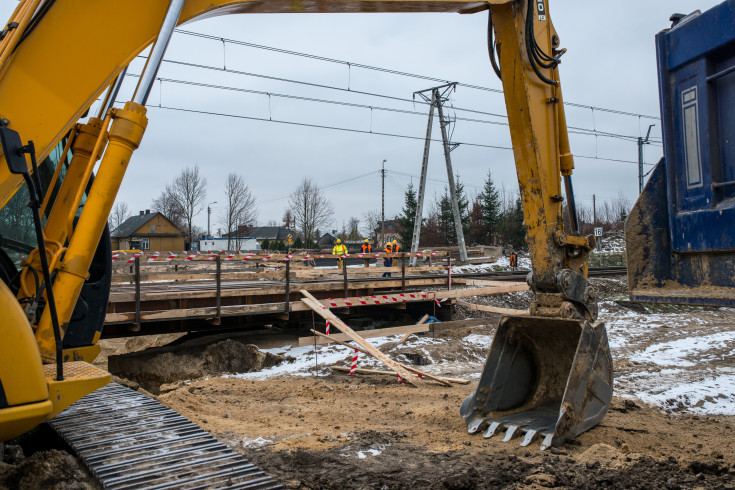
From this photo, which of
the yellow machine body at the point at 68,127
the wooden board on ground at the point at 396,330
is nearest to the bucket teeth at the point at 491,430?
the yellow machine body at the point at 68,127

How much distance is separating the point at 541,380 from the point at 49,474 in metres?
4.11

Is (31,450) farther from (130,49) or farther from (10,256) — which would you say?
(130,49)

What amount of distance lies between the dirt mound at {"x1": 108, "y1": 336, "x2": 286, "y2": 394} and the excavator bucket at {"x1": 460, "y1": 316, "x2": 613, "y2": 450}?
17.7 ft

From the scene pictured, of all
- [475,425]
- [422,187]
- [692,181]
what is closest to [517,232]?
[422,187]

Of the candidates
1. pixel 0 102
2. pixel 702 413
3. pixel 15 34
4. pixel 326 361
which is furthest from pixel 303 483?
pixel 326 361

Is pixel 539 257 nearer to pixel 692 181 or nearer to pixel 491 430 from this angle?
pixel 692 181

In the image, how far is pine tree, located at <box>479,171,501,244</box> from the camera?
4341cm

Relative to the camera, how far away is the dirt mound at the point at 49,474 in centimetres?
297

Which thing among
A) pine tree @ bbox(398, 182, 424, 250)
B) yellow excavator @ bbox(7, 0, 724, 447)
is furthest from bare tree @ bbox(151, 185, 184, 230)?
yellow excavator @ bbox(7, 0, 724, 447)

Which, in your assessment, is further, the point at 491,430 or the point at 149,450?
the point at 491,430

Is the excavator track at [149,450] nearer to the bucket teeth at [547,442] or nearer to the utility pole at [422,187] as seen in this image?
the bucket teeth at [547,442]

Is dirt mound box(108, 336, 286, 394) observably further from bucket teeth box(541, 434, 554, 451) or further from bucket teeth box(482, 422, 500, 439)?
bucket teeth box(541, 434, 554, 451)

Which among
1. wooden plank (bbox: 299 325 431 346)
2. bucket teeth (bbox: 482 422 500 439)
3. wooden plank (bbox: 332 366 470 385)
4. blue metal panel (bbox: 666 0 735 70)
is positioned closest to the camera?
blue metal panel (bbox: 666 0 735 70)

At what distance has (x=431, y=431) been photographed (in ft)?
17.0
